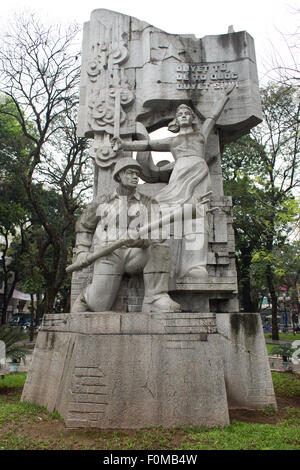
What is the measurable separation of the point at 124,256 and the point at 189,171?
2.18 metres

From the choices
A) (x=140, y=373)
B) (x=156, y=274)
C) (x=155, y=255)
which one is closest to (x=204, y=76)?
(x=155, y=255)

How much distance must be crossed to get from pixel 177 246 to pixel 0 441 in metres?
3.47

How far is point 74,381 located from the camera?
3795 mm

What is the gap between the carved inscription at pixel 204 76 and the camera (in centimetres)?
702

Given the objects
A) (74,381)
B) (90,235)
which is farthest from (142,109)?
(74,381)

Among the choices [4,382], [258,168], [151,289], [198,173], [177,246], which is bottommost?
[4,382]

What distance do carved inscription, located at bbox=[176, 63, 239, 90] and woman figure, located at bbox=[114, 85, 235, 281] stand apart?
0.45m

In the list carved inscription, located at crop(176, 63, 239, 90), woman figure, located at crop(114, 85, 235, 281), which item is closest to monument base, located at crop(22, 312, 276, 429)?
woman figure, located at crop(114, 85, 235, 281)

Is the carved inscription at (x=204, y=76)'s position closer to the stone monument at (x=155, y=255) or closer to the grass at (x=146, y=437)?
the stone monument at (x=155, y=255)

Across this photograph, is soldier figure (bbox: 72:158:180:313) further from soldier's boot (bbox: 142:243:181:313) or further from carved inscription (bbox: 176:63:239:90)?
carved inscription (bbox: 176:63:239:90)

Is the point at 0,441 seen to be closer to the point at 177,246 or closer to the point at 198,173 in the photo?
the point at 177,246

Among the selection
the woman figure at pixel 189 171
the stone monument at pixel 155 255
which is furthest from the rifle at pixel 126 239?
the woman figure at pixel 189 171

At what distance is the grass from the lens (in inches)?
128

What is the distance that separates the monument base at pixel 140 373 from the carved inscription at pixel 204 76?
487 centimetres
